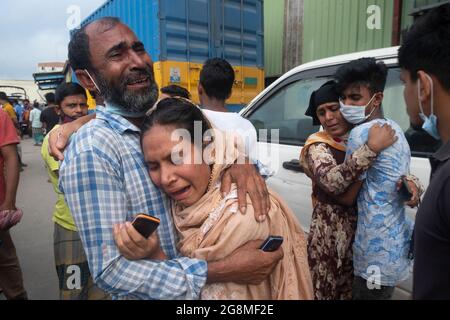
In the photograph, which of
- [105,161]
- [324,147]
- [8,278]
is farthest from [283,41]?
[105,161]

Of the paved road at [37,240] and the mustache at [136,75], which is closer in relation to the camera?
the mustache at [136,75]

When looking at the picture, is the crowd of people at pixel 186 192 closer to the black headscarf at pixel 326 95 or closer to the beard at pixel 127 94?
the beard at pixel 127 94

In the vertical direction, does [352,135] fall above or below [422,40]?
below

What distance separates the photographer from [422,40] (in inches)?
43.8

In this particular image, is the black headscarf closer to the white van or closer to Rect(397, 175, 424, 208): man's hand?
the white van

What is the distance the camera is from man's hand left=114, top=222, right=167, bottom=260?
36.4 inches

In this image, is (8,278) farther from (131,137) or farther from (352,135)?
(352,135)

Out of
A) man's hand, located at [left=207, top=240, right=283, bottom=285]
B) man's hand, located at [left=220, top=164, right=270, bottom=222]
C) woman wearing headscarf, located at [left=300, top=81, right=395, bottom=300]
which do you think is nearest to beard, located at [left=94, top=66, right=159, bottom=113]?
man's hand, located at [left=220, top=164, right=270, bottom=222]

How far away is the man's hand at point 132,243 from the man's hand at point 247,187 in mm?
287

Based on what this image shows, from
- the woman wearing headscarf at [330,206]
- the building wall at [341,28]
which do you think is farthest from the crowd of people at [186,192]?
the building wall at [341,28]

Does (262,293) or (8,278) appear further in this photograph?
(8,278)

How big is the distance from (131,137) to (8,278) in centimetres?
230

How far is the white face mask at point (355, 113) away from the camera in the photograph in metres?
1.91

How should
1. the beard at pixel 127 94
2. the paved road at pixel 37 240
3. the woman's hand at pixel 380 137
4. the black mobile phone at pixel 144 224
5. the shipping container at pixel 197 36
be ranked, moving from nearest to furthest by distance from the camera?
the black mobile phone at pixel 144 224 → the beard at pixel 127 94 → the woman's hand at pixel 380 137 → the paved road at pixel 37 240 → the shipping container at pixel 197 36
